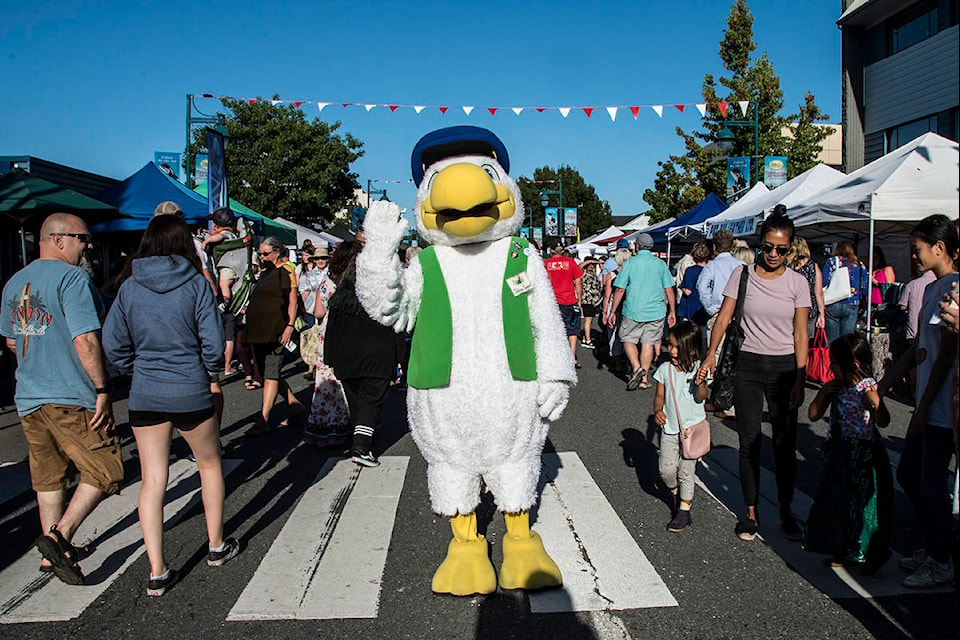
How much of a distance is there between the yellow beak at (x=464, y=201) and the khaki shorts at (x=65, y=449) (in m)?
2.12

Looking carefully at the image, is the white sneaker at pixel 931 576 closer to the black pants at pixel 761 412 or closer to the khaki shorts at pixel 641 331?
the black pants at pixel 761 412

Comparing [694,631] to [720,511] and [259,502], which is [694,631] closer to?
[720,511]

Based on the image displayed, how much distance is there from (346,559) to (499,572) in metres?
0.90

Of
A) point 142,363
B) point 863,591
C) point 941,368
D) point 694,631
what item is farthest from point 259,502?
point 941,368

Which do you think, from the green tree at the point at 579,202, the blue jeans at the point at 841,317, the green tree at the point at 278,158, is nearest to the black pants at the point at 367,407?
the blue jeans at the point at 841,317

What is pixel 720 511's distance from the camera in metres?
4.83

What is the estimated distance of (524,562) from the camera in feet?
12.0

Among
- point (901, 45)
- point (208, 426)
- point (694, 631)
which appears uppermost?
point (901, 45)

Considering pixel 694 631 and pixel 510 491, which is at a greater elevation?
pixel 510 491

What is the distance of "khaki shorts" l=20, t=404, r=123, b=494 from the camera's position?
12.4ft

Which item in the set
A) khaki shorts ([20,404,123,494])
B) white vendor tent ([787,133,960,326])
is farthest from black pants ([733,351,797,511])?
white vendor tent ([787,133,960,326])

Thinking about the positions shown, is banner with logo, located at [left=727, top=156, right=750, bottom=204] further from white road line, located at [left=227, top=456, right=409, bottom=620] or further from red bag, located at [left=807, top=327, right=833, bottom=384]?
white road line, located at [left=227, top=456, right=409, bottom=620]

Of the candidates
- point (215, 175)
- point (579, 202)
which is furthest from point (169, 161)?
point (579, 202)

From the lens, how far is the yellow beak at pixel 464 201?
3.46m
